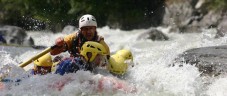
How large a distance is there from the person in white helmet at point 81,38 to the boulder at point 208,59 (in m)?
1.49

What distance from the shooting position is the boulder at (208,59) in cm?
724

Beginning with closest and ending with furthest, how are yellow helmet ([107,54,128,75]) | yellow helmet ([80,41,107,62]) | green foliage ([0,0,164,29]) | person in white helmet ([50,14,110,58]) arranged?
yellow helmet ([80,41,107,62]) → person in white helmet ([50,14,110,58]) → yellow helmet ([107,54,128,75]) → green foliage ([0,0,164,29])

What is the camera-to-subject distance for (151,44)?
1538cm

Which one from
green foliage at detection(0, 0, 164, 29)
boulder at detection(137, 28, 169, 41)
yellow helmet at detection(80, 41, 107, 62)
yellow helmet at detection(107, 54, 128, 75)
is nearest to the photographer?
yellow helmet at detection(80, 41, 107, 62)

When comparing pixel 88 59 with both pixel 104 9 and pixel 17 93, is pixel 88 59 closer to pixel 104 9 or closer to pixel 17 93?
pixel 17 93

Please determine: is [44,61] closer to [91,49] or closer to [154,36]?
[91,49]

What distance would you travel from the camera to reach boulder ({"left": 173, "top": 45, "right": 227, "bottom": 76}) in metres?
7.24

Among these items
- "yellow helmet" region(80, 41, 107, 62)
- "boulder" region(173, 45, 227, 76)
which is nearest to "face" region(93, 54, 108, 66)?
"yellow helmet" region(80, 41, 107, 62)

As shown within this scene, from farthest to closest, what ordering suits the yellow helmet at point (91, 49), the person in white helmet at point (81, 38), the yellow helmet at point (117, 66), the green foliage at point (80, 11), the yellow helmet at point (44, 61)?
the green foliage at point (80, 11)
the yellow helmet at point (117, 66)
the person in white helmet at point (81, 38)
the yellow helmet at point (44, 61)
the yellow helmet at point (91, 49)

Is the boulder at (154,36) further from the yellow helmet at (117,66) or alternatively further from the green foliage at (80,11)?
the yellow helmet at (117,66)

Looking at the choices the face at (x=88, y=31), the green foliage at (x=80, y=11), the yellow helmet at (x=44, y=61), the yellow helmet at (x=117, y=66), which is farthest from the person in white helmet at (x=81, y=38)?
the green foliage at (x=80, y=11)

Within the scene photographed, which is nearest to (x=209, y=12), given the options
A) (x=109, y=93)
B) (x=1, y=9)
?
(x=1, y=9)

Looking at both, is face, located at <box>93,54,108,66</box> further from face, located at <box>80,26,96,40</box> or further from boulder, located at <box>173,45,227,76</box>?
boulder, located at <box>173,45,227,76</box>

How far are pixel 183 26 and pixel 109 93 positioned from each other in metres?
12.6
